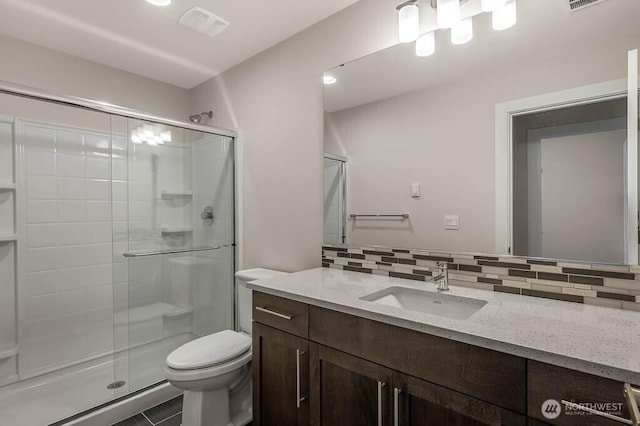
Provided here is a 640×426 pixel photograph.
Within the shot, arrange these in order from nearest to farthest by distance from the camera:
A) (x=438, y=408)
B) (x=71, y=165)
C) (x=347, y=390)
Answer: (x=438, y=408)
(x=347, y=390)
(x=71, y=165)

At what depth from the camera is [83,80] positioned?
2500mm

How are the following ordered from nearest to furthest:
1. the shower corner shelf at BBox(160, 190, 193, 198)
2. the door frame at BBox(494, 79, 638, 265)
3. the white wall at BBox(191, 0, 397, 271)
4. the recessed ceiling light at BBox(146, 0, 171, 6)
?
the door frame at BBox(494, 79, 638, 265) < the recessed ceiling light at BBox(146, 0, 171, 6) < the white wall at BBox(191, 0, 397, 271) < the shower corner shelf at BBox(160, 190, 193, 198)

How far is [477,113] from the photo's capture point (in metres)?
1.47

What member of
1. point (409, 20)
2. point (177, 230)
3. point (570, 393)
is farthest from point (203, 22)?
point (570, 393)

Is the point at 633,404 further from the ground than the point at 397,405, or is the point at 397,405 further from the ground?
the point at 633,404

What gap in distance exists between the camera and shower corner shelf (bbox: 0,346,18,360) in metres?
2.15

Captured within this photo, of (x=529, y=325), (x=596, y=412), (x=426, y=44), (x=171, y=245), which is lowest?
(x=596, y=412)

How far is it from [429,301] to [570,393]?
66cm

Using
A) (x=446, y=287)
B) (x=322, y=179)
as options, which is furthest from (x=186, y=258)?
(x=446, y=287)

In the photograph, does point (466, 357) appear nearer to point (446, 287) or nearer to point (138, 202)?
point (446, 287)

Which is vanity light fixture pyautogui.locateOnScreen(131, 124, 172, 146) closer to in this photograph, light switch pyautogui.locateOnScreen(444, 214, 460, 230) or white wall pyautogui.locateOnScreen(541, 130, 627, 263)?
light switch pyautogui.locateOnScreen(444, 214, 460, 230)

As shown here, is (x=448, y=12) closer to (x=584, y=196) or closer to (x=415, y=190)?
(x=415, y=190)

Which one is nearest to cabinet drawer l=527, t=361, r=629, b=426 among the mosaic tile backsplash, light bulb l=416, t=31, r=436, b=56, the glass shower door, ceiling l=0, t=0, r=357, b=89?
the mosaic tile backsplash

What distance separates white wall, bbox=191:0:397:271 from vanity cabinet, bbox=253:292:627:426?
0.71 metres
